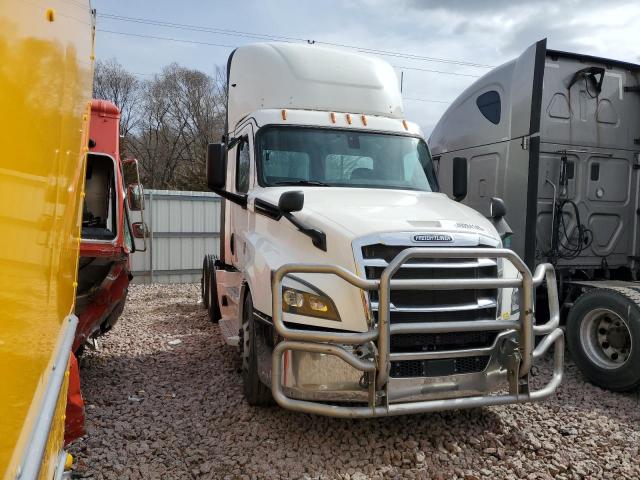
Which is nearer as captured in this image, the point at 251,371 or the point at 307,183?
the point at 251,371

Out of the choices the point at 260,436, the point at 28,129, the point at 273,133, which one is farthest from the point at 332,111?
the point at 28,129

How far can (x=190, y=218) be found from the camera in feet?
40.4

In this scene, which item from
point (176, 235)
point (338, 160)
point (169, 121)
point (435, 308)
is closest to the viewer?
point (435, 308)

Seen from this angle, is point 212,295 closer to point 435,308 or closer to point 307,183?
point 307,183

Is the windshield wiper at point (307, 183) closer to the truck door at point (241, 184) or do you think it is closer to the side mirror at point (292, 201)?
the truck door at point (241, 184)

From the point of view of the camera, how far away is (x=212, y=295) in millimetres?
7855

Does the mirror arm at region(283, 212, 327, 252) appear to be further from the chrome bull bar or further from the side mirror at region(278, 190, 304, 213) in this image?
the chrome bull bar

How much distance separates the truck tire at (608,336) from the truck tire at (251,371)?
324 centimetres

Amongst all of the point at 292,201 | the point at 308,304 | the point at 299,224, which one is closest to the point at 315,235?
the point at 299,224

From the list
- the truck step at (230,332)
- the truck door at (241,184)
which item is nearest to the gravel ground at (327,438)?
the truck step at (230,332)

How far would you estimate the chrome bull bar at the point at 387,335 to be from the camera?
3.15 metres

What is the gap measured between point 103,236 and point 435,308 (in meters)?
3.35

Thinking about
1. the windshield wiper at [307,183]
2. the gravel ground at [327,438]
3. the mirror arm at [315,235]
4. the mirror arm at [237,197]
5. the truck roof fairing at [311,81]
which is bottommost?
the gravel ground at [327,438]

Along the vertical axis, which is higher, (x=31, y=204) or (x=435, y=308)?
(x=31, y=204)
